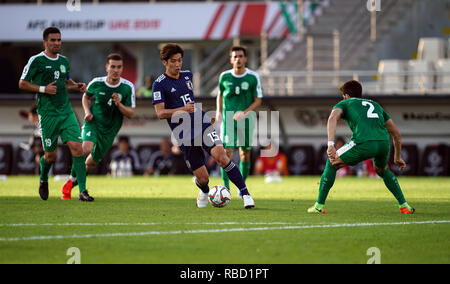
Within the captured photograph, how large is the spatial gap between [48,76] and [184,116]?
268 cm

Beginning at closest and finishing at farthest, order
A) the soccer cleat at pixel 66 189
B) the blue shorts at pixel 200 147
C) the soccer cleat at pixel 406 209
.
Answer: the soccer cleat at pixel 406 209
the blue shorts at pixel 200 147
the soccer cleat at pixel 66 189

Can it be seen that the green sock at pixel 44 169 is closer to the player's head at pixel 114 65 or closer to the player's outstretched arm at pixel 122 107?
the player's outstretched arm at pixel 122 107

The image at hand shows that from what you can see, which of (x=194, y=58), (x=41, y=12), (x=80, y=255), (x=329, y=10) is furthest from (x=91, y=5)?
(x=80, y=255)

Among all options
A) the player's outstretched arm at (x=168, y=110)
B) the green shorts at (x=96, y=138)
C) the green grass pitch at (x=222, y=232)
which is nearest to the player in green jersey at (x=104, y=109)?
the green shorts at (x=96, y=138)

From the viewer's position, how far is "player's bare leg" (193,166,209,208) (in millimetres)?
10593

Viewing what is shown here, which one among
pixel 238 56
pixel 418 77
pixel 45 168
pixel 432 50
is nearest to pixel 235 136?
pixel 238 56

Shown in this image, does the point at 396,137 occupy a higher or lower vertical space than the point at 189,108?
lower

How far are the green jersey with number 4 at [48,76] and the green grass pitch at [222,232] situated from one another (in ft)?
4.56

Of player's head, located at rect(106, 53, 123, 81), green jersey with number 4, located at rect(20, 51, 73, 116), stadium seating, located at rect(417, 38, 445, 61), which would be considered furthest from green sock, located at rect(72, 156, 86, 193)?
stadium seating, located at rect(417, 38, 445, 61)

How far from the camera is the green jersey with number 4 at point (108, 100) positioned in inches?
495

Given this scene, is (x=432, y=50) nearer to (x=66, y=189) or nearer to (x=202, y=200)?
(x=66, y=189)

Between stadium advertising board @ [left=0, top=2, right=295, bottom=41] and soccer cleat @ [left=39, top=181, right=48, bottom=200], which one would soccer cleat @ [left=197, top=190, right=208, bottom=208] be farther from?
stadium advertising board @ [left=0, top=2, right=295, bottom=41]

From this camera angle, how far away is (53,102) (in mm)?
11727
